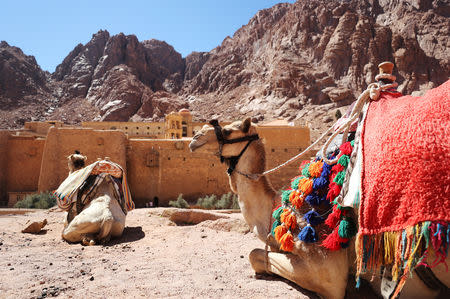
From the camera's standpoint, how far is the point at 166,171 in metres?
20.0

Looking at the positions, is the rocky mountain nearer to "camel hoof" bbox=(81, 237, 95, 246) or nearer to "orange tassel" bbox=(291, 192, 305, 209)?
"camel hoof" bbox=(81, 237, 95, 246)

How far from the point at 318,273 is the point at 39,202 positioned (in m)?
18.0

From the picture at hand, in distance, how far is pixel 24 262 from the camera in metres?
4.34

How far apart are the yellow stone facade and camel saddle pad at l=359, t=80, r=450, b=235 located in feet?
Result: 58.4

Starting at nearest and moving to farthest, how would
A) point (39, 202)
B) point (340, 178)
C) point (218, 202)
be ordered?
point (340, 178), point (39, 202), point (218, 202)

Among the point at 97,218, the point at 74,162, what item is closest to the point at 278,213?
the point at 97,218

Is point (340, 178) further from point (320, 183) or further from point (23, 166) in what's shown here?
point (23, 166)

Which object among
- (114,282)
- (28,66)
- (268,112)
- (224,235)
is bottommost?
(224,235)

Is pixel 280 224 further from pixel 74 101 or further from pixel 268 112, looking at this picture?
pixel 74 101

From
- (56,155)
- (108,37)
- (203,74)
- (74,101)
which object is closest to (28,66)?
(74,101)

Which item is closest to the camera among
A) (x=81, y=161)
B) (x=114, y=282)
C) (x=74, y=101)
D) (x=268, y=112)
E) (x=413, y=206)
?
(x=413, y=206)

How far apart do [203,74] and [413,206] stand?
106 meters

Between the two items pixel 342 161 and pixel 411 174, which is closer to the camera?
pixel 411 174

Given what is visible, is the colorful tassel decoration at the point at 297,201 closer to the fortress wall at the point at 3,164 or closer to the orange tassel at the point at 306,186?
the orange tassel at the point at 306,186
